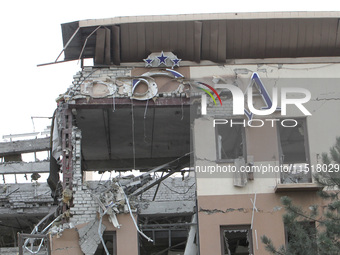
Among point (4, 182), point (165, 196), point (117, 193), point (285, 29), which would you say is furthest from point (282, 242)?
point (4, 182)

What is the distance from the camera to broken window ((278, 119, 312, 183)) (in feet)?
66.3

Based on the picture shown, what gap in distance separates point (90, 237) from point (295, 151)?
7.47 meters

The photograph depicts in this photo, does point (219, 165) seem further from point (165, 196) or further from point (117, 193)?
point (165, 196)

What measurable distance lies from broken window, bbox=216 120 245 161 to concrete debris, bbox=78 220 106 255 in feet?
13.3

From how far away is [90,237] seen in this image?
19.2 m

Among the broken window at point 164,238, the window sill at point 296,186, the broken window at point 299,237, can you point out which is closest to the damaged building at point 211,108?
the window sill at point 296,186

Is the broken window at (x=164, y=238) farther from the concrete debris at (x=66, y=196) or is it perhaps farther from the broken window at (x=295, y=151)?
the concrete debris at (x=66, y=196)

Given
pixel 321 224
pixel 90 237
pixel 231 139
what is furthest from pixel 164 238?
pixel 321 224

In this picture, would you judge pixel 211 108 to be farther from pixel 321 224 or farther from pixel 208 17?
pixel 321 224

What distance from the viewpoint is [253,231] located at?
19.3 m

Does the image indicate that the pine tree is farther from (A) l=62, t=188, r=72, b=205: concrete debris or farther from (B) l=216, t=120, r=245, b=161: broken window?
(A) l=62, t=188, r=72, b=205: concrete debris

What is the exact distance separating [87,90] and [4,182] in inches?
600

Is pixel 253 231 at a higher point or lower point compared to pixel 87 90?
lower

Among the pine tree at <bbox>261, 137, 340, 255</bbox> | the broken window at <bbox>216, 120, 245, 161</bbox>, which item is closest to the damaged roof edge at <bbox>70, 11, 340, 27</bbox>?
the broken window at <bbox>216, 120, 245, 161</bbox>
